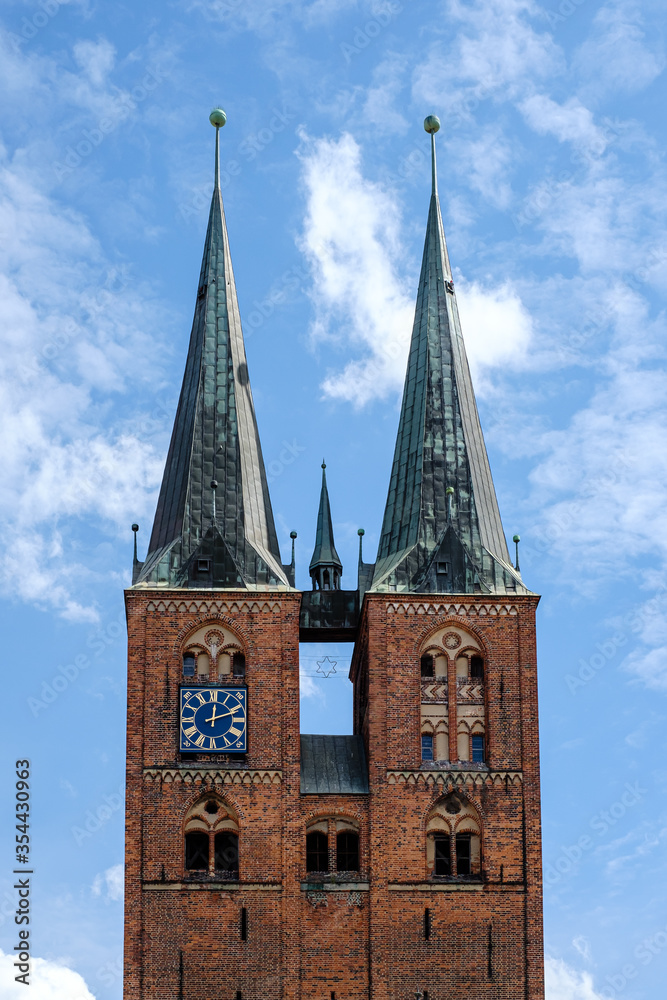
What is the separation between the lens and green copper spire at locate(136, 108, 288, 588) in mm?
55531

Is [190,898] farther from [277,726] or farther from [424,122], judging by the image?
[424,122]

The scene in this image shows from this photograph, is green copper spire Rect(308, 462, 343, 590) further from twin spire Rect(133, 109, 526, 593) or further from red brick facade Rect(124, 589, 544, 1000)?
red brick facade Rect(124, 589, 544, 1000)

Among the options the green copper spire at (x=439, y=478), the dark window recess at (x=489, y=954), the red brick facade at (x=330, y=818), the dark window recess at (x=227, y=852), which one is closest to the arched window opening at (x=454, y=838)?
the red brick facade at (x=330, y=818)

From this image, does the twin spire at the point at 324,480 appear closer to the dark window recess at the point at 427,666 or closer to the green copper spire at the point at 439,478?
the green copper spire at the point at 439,478

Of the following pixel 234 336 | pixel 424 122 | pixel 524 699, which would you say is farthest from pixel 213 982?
pixel 424 122

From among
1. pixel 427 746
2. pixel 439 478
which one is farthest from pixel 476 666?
pixel 439 478

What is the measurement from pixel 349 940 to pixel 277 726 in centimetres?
510

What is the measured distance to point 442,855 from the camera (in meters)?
53.3

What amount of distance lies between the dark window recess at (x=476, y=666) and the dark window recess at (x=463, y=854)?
382 cm

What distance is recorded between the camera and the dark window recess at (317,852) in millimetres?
53094

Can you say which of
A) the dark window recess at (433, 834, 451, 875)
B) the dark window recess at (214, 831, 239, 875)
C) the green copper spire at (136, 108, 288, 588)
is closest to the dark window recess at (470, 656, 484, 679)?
the dark window recess at (433, 834, 451, 875)

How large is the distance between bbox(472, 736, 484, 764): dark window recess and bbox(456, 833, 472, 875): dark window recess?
1769 mm

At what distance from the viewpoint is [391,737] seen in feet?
177

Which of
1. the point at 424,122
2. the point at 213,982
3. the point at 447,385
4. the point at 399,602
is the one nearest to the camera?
the point at 213,982
